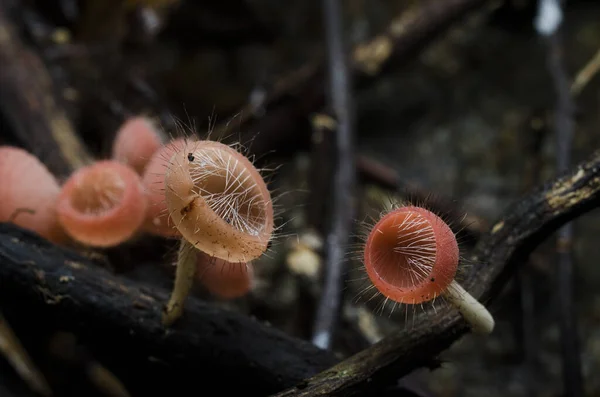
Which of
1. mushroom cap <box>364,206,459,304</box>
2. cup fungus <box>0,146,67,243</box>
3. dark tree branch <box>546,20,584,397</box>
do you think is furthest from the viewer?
dark tree branch <box>546,20,584,397</box>

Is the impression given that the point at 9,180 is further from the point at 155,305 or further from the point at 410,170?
the point at 410,170

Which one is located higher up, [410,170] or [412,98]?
[412,98]

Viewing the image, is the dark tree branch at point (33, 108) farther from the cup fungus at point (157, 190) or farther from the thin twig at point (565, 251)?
the thin twig at point (565, 251)

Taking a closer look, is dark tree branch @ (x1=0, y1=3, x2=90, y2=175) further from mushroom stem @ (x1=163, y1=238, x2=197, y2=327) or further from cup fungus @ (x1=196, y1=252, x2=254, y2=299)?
mushroom stem @ (x1=163, y1=238, x2=197, y2=327)

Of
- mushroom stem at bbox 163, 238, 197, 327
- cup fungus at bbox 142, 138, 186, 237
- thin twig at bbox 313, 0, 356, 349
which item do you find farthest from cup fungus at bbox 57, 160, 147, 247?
thin twig at bbox 313, 0, 356, 349

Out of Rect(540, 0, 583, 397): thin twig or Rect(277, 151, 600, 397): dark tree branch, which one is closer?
Rect(277, 151, 600, 397): dark tree branch

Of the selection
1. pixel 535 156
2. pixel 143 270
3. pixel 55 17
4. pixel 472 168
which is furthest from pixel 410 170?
pixel 55 17

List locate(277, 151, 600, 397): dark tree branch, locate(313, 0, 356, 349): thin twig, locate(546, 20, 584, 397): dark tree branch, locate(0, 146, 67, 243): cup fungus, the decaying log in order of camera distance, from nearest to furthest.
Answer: locate(277, 151, 600, 397): dark tree branch → the decaying log → locate(0, 146, 67, 243): cup fungus → locate(546, 20, 584, 397): dark tree branch → locate(313, 0, 356, 349): thin twig
